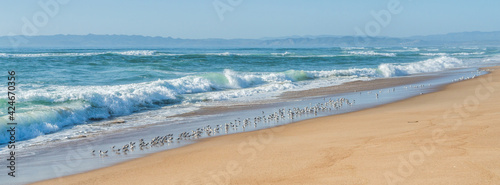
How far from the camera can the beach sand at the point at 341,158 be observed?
18.8ft

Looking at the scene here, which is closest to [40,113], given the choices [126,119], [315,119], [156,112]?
[126,119]

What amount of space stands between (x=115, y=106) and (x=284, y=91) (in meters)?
8.58

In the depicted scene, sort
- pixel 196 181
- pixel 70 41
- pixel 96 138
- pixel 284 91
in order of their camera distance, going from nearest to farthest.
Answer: pixel 196 181
pixel 96 138
pixel 284 91
pixel 70 41

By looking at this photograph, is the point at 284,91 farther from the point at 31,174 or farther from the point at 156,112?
the point at 31,174

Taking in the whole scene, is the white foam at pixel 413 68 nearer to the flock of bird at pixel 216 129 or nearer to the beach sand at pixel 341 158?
the flock of bird at pixel 216 129

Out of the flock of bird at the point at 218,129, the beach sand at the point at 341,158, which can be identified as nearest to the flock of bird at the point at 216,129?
the flock of bird at the point at 218,129

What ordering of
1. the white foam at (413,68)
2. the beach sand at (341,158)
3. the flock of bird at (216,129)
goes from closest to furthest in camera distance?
1. the beach sand at (341,158)
2. the flock of bird at (216,129)
3. the white foam at (413,68)

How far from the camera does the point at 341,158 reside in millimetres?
6672

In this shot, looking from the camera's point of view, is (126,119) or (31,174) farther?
(126,119)

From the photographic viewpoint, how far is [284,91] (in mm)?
21125

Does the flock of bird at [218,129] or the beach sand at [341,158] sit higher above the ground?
the beach sand at [341,158]

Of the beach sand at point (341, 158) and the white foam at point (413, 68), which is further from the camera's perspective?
the white foam at point (413, 68)

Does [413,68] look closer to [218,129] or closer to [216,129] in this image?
[218,129]

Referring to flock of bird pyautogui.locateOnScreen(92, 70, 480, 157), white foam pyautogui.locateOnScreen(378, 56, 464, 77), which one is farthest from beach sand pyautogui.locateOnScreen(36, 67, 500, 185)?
white foam pyautogui.locateOnScreen(378, 56, 464, 77)
